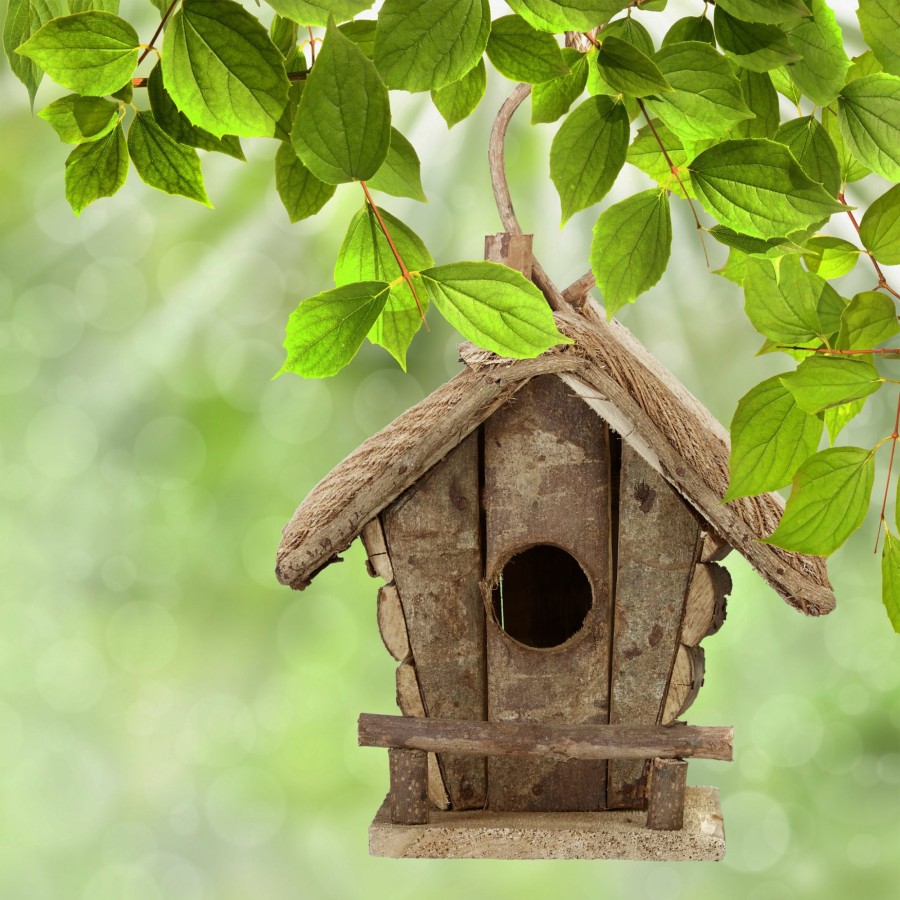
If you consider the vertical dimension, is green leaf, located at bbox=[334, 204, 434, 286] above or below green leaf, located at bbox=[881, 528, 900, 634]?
above

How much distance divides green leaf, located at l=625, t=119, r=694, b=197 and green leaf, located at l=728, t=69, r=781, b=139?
3cm

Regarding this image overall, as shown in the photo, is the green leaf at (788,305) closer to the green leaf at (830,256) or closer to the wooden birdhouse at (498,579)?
the green leaf at (830,256)

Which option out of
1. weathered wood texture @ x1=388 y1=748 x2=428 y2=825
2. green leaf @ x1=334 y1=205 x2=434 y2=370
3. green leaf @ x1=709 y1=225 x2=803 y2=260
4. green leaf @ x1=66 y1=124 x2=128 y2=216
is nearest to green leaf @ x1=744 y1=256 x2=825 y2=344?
green leaf @ x1=709 y1=225 x2=803 y2=260

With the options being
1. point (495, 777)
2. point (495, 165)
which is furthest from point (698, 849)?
point (495, 165)

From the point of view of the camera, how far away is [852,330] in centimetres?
36

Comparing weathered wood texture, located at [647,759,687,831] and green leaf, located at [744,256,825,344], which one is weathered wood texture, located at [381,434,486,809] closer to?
weathered wood texture, located at [647,759,687,831]

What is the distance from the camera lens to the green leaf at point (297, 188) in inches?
15.1

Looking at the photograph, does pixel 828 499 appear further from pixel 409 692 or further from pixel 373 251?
pixel 409 692

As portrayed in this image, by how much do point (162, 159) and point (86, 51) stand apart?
0.27 feet

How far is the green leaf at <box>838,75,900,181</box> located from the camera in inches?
12.7

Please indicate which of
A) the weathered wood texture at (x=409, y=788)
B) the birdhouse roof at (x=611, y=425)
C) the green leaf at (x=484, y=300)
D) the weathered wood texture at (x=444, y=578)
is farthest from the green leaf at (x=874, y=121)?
the weathered wood texture at (x=409, y=788)

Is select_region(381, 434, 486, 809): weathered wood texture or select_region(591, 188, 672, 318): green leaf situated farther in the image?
select_region(381, 434, 486, 809): weathered wood texture

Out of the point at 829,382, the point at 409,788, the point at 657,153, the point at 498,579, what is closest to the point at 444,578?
the point at 498,579

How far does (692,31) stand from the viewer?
1.17ft
